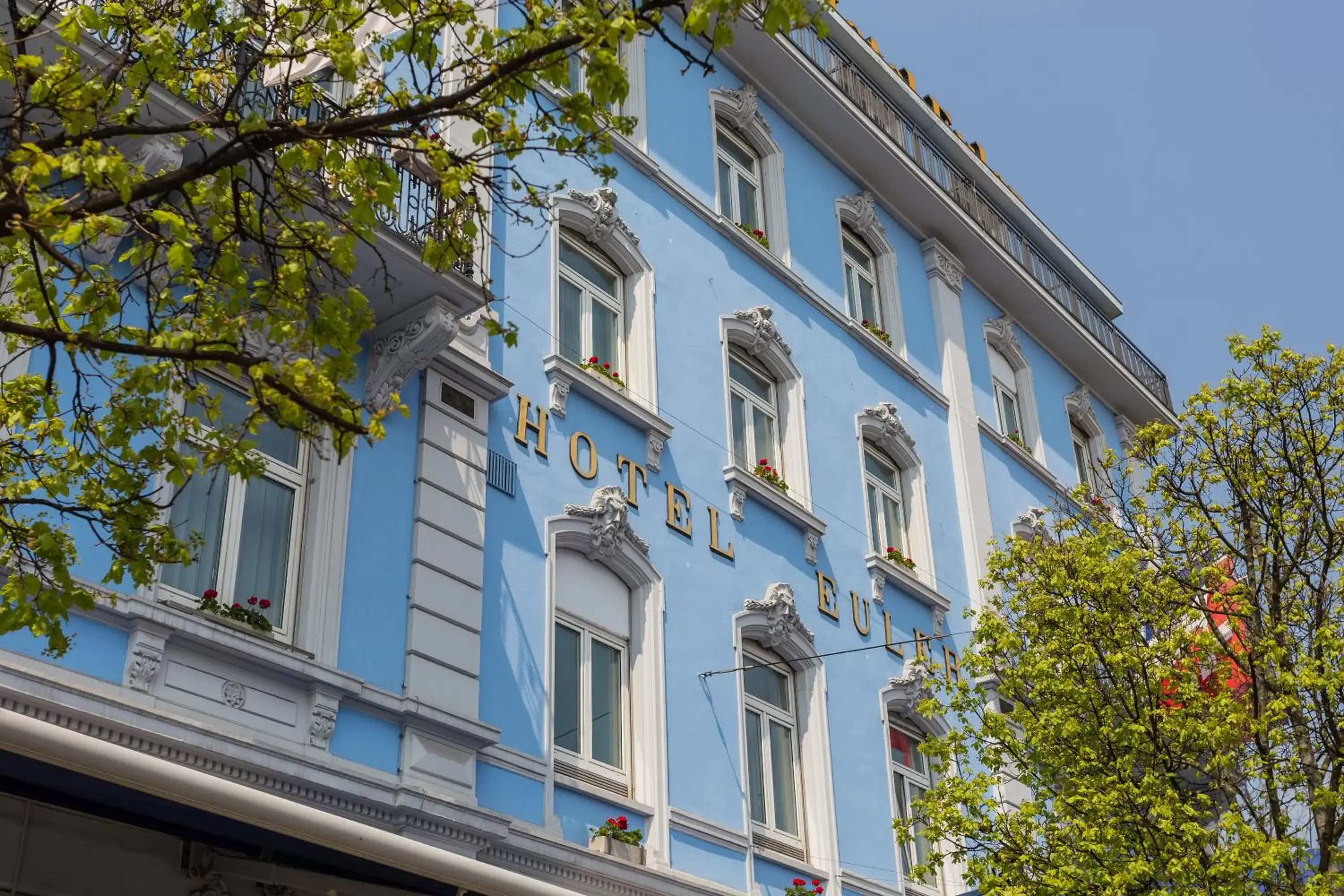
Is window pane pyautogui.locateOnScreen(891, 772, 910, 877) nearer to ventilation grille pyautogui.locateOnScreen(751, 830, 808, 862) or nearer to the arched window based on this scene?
ventilation grille pyautogui.locateOnScreen(751, 830, 808, 862)

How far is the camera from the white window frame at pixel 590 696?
44.1ft

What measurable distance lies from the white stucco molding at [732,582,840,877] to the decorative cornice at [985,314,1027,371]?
9.58 metres

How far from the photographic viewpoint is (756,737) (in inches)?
620

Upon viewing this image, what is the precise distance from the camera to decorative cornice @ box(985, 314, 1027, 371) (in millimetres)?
24859

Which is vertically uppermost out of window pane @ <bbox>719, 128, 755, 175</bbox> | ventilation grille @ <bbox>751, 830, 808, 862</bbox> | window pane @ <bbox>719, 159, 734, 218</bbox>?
window pane @ <bbox>719, 128, 755, 175</bbox>

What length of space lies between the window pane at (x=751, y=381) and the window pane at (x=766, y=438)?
22cm

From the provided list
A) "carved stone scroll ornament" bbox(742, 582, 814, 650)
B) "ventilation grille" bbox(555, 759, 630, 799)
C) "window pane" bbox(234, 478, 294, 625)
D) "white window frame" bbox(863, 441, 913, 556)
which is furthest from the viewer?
"white window frame" bbox(863, 441, 913, 556)

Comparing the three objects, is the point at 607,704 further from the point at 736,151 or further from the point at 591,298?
the point at 736,151

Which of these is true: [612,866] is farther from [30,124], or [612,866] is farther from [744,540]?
[30,124]

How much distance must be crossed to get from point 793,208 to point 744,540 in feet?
19.3

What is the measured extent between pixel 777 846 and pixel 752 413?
16.9 ft

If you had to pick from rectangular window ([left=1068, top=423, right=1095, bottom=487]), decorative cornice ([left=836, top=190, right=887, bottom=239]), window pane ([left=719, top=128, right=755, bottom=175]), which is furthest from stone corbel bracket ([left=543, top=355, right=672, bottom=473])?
rectangular window ([left=1068, top=423, right=1095, bottom=487])

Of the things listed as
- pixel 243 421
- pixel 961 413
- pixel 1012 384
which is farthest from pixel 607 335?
pixel 1012 384

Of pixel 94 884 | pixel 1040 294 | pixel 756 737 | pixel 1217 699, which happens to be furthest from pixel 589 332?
pixel 1040 294
